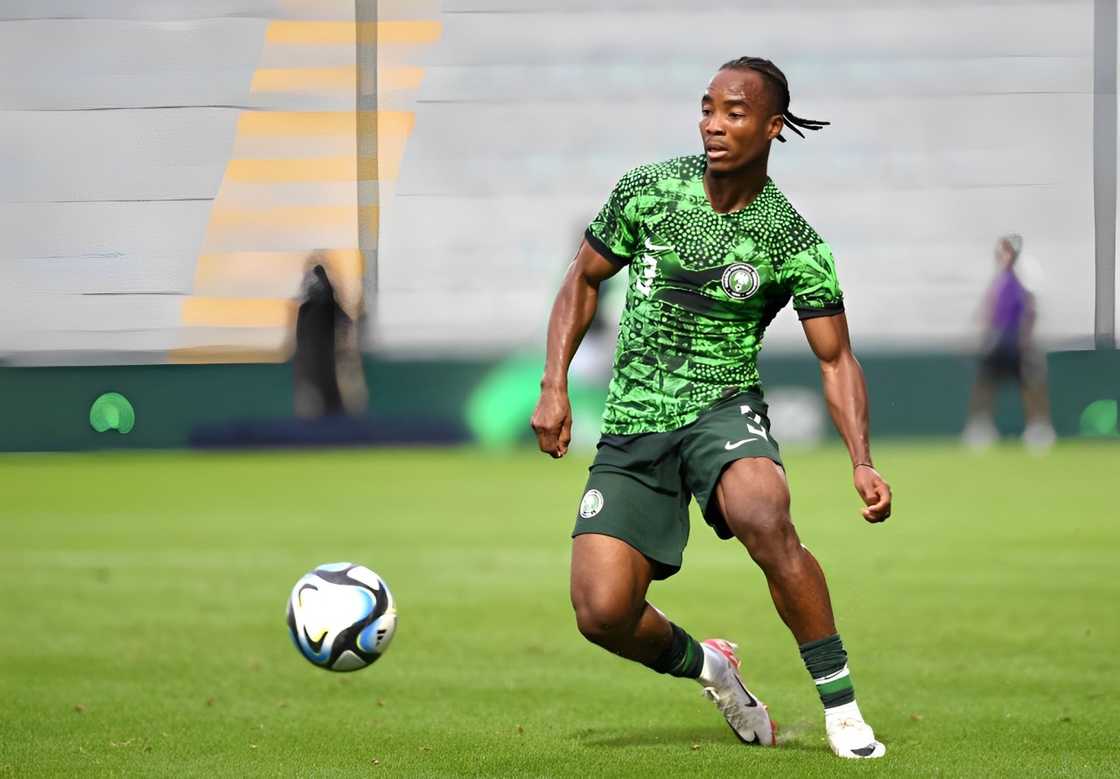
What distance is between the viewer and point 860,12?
23250 mm

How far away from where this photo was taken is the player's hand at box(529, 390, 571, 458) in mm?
5719

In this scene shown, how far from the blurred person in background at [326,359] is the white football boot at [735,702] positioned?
14983 mm

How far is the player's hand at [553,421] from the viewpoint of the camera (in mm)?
5719

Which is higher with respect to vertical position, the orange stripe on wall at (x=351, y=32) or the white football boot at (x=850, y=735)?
the orange stripe on wall at (x=351, y=32)

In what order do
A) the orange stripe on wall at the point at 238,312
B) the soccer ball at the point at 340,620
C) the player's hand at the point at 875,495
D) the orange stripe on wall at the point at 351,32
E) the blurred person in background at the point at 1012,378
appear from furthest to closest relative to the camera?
the orange stripe on wall at the point at 351,32
the orange stripe on wall at the point at 238,312
the blurred person in background at the point at 1012,378
the soccer ball at the point at 340,620
the player's hand at the point at 875,495

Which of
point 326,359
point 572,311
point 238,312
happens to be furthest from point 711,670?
point 238,312

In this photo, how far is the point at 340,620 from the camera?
6.40 m

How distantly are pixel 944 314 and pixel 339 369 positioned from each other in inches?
290

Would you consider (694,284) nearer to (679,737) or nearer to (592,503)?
(592,503)

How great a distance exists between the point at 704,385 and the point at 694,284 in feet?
1.07

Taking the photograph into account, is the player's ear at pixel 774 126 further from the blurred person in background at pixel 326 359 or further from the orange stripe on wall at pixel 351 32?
the orange stripe on wall at pixel 351 32

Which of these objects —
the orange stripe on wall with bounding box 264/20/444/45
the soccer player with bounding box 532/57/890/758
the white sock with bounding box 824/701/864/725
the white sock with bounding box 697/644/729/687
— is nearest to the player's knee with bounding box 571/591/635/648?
the soccer player with bounding box 532/57/890/758

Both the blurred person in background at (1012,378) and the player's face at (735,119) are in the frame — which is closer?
the player's face at (735,119)

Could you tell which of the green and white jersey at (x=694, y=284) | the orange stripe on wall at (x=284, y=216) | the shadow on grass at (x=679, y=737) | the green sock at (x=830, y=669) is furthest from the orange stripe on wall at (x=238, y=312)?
the green sock at (x=830, y=669)
